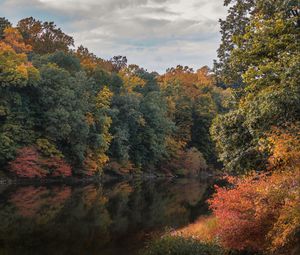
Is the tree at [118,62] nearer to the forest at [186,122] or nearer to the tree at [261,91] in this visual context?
the forest at [186,122]

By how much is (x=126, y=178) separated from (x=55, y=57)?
20.7m

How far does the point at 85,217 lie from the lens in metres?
29.8

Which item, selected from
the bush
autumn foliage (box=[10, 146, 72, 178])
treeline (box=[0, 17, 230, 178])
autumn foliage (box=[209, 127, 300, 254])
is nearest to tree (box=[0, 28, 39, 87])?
treeline (box=[0, 17, 230, 178])

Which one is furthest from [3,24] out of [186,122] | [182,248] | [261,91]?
[182,248]

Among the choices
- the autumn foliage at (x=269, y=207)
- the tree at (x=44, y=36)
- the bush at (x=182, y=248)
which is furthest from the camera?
the tree at (x=44, y=36)

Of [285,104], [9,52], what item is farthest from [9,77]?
[285,104]

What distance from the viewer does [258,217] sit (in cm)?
1598

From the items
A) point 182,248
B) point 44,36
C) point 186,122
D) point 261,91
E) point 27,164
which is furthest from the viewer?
point 186,122

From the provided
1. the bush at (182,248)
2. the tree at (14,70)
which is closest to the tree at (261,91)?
the bush at (182,248)

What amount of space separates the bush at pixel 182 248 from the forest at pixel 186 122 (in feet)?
0.13

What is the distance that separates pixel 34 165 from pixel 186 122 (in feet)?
132

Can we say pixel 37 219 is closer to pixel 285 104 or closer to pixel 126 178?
pixel 285 104

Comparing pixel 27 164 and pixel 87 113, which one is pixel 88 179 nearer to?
pixel 87 113

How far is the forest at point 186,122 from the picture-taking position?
53.0ft
